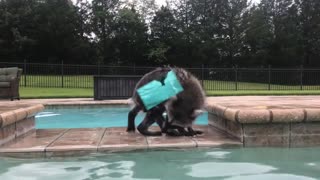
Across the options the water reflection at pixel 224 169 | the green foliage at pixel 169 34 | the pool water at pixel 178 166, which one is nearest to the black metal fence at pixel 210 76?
the green foliage at pixel 169 34

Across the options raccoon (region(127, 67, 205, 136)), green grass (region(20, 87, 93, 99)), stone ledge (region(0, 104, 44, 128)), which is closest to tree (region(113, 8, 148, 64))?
green grass (region(20, 87, 93, 99))

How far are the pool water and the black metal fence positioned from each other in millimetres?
18999

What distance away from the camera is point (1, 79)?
48.9ft

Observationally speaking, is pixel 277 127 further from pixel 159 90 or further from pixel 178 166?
pixel 178 166

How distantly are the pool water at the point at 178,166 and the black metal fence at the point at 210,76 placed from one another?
1900 cm

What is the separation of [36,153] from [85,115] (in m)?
7.09

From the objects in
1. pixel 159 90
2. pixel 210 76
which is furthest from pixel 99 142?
pixel 210 76

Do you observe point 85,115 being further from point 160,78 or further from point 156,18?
point 156,18

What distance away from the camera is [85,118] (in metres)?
10.8

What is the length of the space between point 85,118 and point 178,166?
7.04 meters

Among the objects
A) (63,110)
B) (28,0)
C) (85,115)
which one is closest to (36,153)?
(85,115)

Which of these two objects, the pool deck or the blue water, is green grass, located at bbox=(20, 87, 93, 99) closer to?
the blue water

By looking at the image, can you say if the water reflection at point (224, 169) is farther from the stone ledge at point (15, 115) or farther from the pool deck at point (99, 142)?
the stone ledge at point (15, 115)

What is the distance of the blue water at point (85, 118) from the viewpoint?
934cm
